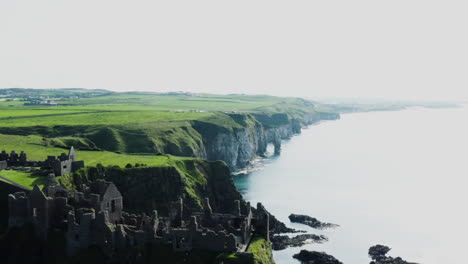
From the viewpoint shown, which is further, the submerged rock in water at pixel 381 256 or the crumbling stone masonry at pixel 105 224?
the submerged rock in water at pixel 381 256

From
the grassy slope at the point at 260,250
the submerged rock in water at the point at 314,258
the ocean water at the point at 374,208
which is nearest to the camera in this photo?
the grassy slope at the point at 260,250

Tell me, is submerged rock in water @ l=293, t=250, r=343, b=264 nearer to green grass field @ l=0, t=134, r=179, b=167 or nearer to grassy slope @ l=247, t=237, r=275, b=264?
grassy slope @ l=247, t=237, r=275, b=264

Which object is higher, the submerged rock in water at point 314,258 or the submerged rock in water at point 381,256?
the submerged rock in water at point 314,258

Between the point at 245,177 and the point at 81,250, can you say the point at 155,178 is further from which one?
the point at 245,177

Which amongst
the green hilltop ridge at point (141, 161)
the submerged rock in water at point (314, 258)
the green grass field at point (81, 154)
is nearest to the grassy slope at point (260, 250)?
the green hilltop ridge at point (141, 161)

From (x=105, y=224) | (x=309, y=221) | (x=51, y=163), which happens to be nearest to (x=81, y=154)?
(x=51, y=163)

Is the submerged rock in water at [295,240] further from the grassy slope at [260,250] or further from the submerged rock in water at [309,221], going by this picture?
the grassy slope at [260,250]

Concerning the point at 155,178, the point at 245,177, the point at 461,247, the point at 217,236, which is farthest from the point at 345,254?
the point at 245,177

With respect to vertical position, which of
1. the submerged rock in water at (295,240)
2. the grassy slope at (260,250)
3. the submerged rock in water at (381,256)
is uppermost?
the grassy slope at (260,250)

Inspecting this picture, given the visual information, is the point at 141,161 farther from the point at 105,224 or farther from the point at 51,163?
the point at 105,224
